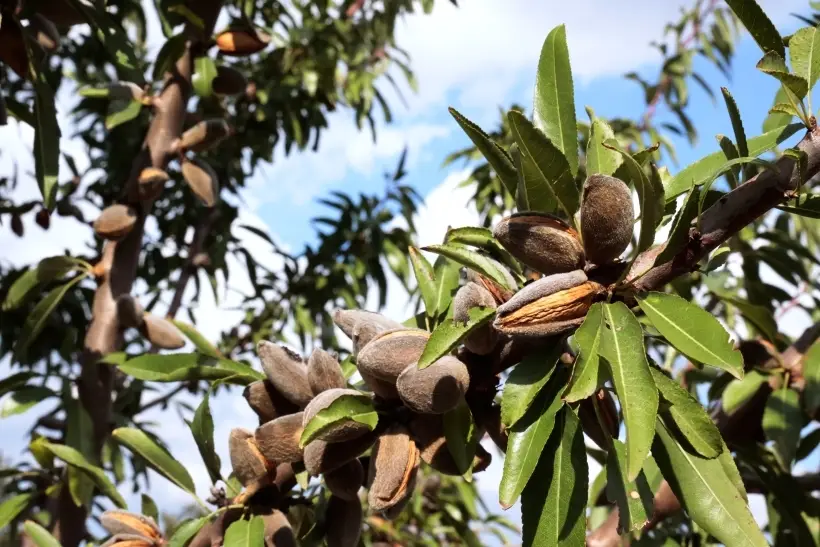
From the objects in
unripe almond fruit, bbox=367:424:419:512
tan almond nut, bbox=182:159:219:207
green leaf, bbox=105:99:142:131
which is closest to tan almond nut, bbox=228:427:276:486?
unripe almond fruit, bbox=367:424:419:512

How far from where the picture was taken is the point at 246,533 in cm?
76

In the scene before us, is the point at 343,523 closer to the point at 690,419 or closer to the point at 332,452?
the point at 332,452

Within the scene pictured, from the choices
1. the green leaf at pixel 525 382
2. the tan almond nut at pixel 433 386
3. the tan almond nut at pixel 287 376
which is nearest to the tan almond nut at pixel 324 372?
the tan almond nut at pixel 287 376

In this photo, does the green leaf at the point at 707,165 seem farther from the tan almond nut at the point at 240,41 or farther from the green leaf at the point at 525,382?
the tan almond nut at the point at 240,41

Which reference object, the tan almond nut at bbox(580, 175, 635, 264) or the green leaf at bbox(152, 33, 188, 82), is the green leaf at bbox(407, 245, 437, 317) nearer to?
the tan almond nut at bbox(580, 175, 635, 264)

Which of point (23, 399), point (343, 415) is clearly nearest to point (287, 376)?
point (343, 415)

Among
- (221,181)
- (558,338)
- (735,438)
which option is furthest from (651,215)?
(221,181)

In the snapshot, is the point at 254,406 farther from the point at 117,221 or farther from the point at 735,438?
the point at 735,438

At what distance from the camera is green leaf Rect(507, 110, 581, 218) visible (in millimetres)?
624

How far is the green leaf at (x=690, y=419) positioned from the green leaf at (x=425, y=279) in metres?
0.30

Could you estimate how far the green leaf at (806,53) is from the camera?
25.5 inches

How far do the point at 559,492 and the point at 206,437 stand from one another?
48 centimetres

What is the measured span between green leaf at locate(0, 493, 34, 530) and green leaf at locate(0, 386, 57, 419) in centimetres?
15

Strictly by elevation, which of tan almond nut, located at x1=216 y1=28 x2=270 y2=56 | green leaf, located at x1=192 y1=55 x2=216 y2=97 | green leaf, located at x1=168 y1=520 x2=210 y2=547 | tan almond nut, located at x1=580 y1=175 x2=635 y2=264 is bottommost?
green leaf, located at x1=168 y1=520 x2=210 y2=547
